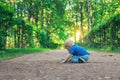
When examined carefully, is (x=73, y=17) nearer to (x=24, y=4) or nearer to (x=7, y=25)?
(x=24, y=4)

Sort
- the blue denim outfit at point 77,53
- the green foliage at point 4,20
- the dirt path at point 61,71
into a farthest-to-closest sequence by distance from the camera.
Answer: the green foliage at point 4,20, the blue denim outfit at point 77,53, the dirt path at point 61,71

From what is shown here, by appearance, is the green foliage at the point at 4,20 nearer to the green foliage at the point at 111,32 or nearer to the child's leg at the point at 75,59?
the green foliage at the point at 111,32

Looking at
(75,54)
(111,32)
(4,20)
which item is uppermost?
(4,20)

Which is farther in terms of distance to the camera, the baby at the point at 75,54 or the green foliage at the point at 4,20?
the green foliage at the point at 4,20

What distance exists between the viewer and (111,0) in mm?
62531

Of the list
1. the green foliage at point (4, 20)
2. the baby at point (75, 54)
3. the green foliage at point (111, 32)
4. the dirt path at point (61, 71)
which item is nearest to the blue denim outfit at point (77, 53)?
the baby at point (75, 54)

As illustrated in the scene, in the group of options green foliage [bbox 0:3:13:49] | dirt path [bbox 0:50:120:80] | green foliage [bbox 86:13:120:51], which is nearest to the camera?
dirt path [bbox 0:50:120:80]

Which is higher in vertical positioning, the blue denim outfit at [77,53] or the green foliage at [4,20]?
the green foliage at [4,20]

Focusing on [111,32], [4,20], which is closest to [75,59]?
[4,20]

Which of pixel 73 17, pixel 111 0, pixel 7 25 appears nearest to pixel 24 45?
pixel 7 25

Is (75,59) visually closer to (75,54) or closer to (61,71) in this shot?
(75,54)

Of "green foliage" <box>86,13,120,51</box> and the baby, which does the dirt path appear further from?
"green foliage" <box>86,13,120,51</box>

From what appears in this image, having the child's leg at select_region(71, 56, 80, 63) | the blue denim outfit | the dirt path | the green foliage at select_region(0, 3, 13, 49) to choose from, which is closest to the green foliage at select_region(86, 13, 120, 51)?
the green foliage at select_region(0, 3, 13, 49)

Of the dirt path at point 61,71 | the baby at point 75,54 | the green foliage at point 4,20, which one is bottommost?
the dirt path at point 61,71
